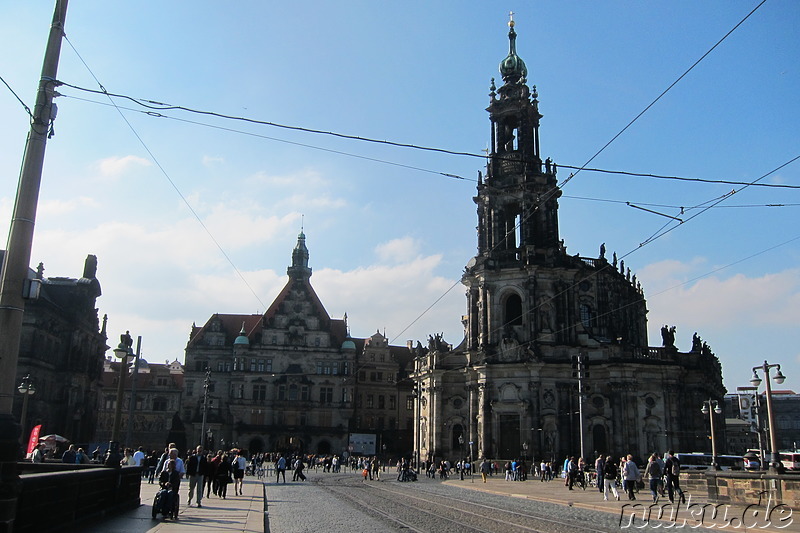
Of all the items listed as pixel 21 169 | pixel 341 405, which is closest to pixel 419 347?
pixel 341 405

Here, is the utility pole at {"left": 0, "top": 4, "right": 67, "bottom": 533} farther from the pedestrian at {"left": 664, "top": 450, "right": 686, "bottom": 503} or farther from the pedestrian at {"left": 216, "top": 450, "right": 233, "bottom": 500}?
the pedestrian at {"left": 664, "top": 450, "right": 686, "bottom": 503}

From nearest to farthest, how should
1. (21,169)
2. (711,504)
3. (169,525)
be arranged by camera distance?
(21,169) < (169,525) < (711,504)

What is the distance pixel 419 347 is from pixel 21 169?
5893 cm

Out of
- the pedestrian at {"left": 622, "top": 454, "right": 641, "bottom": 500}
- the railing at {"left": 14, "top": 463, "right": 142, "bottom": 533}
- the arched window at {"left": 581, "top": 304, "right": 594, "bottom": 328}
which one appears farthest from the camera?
the arched window at {"left": 581, "top": 304, "right": 594, "bottom": 328}

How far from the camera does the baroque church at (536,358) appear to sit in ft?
179

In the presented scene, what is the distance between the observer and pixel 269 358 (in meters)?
82.9

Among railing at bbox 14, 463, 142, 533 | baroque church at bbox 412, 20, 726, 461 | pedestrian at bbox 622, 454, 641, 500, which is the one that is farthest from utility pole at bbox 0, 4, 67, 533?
baroque church at bbox 412, 20, 726, 461

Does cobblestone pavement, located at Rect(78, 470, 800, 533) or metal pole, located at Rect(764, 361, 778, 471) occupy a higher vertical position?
metal pole, located at Rect(764, 361, 778, 471)

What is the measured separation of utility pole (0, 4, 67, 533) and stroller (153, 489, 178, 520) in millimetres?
6119

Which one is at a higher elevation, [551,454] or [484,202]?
[484,202]

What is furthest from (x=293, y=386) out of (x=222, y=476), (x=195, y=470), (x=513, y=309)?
(x=195, y=470)

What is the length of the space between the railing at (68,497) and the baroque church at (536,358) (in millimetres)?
39577

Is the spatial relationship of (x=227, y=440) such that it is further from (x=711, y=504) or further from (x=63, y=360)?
(x=711, y=504)

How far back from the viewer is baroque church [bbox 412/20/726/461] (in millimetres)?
54625
